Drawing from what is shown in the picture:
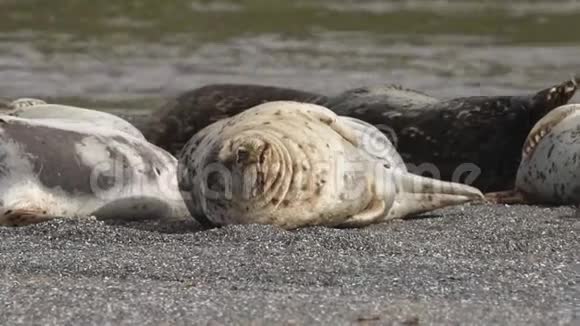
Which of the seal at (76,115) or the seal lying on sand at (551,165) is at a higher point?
the seal at (76,115)

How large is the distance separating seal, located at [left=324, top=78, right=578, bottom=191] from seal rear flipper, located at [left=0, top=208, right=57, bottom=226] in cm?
225

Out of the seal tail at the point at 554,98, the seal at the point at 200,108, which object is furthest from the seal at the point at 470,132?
the seal at the point at 200,108

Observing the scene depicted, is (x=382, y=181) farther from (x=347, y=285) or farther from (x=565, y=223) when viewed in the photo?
(x=347, y=285)

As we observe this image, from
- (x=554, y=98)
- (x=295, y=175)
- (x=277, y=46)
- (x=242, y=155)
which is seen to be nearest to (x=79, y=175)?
(x=242, y=155)

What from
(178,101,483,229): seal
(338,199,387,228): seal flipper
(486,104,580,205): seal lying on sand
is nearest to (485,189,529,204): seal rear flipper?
(486,104,580,205): seal lying on sand

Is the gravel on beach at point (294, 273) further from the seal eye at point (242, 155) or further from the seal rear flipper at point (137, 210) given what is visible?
the seal eye at point (242, 155)

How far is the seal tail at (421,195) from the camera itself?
577cm

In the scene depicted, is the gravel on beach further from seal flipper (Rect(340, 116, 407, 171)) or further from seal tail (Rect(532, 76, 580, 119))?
seal tail (Rect(532, 76, 580, 119))

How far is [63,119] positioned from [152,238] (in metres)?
1.19

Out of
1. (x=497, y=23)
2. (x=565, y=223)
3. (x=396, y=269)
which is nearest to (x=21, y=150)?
(x=396, y=269)

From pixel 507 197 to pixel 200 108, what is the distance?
2.15 meters

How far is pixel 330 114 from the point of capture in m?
5.68

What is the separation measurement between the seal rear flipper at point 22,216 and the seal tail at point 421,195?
4.65ft

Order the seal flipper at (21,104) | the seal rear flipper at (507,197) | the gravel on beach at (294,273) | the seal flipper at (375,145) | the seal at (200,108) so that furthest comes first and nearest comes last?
the seal at (200,108) < the seal flipper at (21,104) < the seal rear flipper at (507,197) < the seal flipper at (375,145) < the gravel on beach at (294,273)
